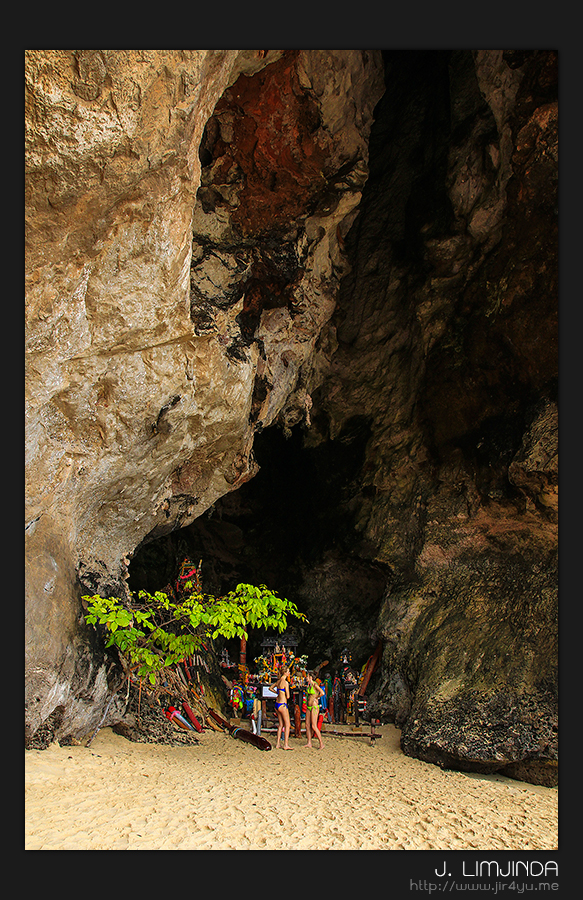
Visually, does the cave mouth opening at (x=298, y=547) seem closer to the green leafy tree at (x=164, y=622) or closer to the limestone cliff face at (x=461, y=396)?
the limestone cliff face at (x=461, y=396)

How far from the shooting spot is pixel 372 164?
7.64 metres

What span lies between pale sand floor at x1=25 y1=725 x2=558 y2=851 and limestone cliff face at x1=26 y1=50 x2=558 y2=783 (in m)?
0.53

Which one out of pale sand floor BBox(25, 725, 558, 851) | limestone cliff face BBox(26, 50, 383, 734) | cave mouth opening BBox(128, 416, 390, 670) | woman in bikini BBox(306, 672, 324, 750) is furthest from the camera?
cave mouth opening BBox(128, 416, 390, 670)

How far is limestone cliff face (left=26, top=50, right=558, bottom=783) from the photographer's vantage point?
3689mm

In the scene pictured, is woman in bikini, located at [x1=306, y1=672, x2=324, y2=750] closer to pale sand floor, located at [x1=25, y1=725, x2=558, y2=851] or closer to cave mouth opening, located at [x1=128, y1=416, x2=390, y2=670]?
pale sand floor, located at [x1=25, y1=725, x2=558, y2=851]

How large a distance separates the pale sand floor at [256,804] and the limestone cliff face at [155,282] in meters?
0.65

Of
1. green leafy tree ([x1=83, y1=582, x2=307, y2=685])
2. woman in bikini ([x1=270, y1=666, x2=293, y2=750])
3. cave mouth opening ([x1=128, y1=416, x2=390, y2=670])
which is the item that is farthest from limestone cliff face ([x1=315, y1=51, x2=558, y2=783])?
green leafy tree ([x1=83, y1=582, x2=307, y2=685])

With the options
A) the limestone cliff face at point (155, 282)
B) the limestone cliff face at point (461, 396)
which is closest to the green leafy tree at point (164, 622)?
the limestone cliff face at point (155, 282)

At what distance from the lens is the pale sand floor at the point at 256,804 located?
297 cm

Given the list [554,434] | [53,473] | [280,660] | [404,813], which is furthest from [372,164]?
[404,813]

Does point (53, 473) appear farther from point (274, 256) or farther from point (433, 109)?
point (433, 109)

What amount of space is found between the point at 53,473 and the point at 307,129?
4.22 m

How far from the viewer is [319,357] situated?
300 inches

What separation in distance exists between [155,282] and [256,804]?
12.1ft
